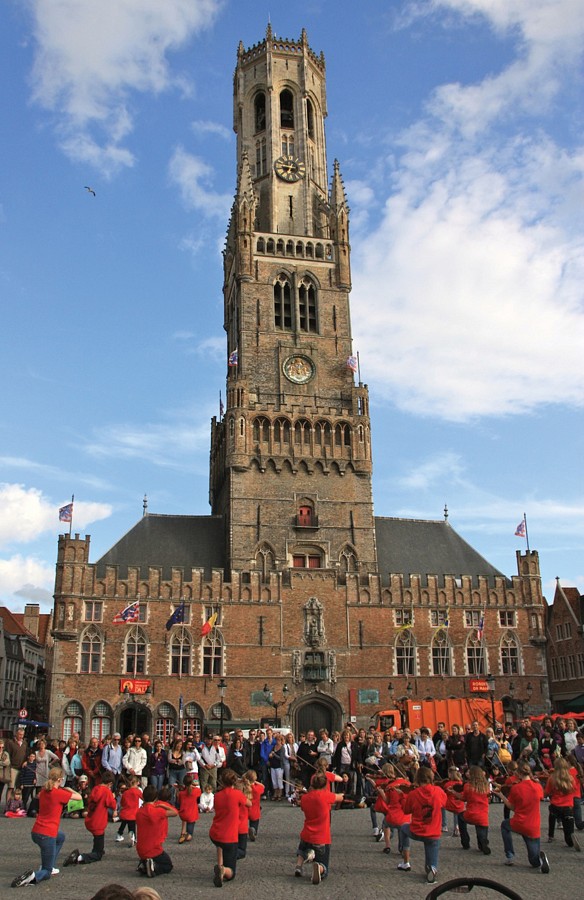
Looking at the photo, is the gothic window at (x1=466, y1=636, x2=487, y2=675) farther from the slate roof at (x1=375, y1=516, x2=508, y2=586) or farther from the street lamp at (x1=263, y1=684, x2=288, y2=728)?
the street lamp at (x1=263, y1=684, x2=288, y2=728)

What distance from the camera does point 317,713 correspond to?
44.6 m

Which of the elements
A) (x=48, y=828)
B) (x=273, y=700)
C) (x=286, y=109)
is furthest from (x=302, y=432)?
(x=48, y=828)

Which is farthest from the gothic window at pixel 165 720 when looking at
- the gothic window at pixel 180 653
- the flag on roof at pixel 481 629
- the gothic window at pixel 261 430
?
the flag on roof at pixel 481 629

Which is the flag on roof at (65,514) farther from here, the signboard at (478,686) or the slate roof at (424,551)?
the signboard at (478,686)

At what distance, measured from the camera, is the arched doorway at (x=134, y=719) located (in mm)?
42781

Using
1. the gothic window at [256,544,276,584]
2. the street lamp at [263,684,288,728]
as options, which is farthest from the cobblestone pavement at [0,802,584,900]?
the gothic window at [256,544,276,584]

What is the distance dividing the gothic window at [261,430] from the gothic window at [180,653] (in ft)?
38.5

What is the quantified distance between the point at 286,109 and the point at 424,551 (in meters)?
32.9

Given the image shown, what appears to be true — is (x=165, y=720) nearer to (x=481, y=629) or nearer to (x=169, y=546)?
(x=169, y=546)

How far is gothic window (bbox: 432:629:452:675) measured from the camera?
153 ft

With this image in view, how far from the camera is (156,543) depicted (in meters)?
48.3

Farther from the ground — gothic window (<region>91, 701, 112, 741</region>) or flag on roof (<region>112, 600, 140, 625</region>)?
flag on roof (<region>112, 600, 140, 625</region>)

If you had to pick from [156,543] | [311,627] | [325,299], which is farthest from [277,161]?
[311,627]

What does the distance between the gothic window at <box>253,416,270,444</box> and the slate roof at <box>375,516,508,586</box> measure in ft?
29.6
